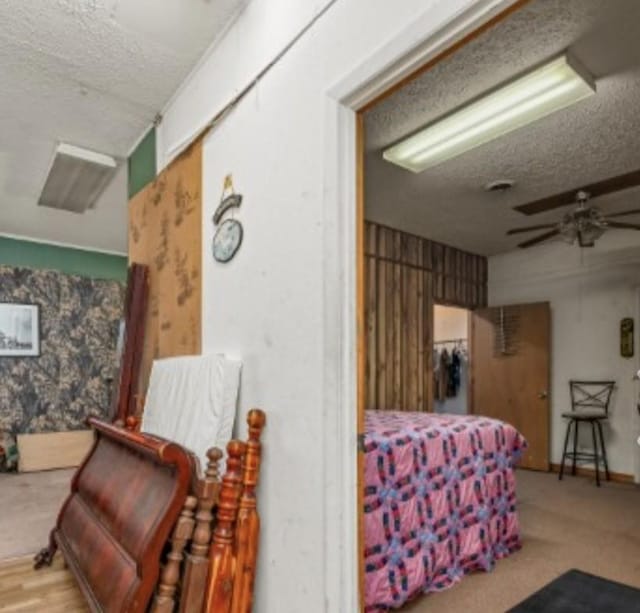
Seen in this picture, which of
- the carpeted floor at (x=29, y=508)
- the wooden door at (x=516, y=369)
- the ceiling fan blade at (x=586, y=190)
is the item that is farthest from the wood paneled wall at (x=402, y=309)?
the carpeted floor at (x=29, y=508)

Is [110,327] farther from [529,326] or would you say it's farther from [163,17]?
[529,326]

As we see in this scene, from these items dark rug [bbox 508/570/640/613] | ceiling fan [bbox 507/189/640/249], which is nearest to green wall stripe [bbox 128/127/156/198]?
ceiling fan [bbox 507/189/640/249]

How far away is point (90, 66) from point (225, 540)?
2615 millimetres

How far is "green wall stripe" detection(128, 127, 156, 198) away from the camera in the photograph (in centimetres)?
340

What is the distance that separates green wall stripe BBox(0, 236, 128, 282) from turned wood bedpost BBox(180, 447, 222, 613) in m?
5.68

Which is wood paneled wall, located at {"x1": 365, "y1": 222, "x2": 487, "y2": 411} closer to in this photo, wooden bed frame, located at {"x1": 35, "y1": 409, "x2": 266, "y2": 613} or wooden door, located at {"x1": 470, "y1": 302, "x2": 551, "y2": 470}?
wooden door, located at {"x1": 470, "y1": 302, "x2": 551, "y2": 470}

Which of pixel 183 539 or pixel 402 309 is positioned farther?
pixel 402 309

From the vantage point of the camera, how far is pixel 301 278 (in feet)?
5.96

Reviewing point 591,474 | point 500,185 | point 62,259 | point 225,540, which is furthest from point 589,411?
point 62,259

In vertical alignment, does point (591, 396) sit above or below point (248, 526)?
above

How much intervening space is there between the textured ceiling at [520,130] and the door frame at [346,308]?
1.12 metres

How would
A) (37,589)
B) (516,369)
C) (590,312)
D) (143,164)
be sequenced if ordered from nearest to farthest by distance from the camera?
1. (37,589)
2. (143,164)
3. (590,312)
4. (516,369)

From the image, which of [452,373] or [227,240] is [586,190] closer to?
[227,240]

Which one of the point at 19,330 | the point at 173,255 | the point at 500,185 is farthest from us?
the point at 19,330
